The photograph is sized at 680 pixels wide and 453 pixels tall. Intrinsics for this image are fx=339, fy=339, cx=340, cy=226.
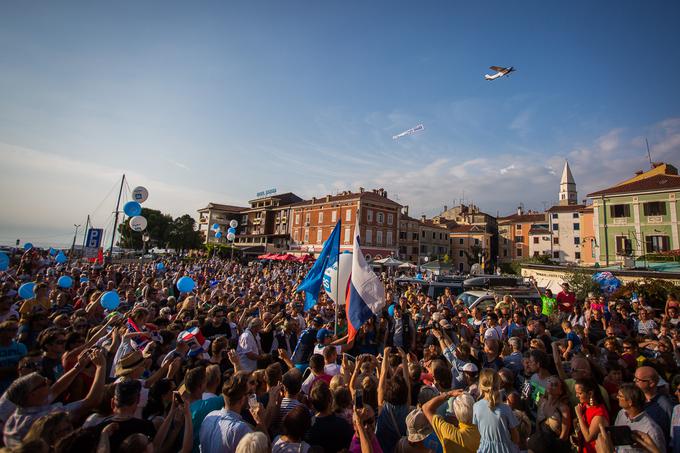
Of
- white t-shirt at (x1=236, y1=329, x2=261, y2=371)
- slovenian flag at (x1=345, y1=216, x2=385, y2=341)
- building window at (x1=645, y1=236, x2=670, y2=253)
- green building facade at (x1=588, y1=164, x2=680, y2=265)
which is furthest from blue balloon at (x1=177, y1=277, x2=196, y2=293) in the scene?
building window at (x1=645, y1=236, x2=670, y2=253)

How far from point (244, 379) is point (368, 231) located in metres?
48.0

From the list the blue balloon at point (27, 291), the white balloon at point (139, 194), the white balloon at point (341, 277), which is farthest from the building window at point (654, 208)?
the blue balloon at point (27, 291)

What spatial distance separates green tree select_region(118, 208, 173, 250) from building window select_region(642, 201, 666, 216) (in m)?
67.0

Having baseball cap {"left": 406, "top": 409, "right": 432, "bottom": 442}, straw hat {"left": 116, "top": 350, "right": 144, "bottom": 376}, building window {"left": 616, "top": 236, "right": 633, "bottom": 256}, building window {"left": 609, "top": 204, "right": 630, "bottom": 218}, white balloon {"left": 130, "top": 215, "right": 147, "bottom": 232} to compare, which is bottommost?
baseball cap {"left": 406, "top": 409, "right": 432, "bottom": 442}

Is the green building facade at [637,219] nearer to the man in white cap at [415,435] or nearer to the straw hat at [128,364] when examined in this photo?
the man in white cap at [415,435]

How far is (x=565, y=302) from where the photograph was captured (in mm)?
11148

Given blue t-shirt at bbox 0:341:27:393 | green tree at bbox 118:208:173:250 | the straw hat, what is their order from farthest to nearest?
green tree at bbox 118:208:173:250
blue t-shirt at bbox 0:341:27:393
the straw hat

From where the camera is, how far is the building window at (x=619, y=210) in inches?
1276

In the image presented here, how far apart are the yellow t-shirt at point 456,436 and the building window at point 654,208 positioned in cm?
3947

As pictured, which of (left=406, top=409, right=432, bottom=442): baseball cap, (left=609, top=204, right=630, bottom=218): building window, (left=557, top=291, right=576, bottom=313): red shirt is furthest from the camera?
(left=609, top=204, right=630, bottom=218): building window

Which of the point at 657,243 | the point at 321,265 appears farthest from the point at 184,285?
the point at 657,243

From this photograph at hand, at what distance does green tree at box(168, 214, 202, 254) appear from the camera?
206 ft

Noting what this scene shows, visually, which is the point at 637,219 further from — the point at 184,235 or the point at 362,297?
the point at 184,235

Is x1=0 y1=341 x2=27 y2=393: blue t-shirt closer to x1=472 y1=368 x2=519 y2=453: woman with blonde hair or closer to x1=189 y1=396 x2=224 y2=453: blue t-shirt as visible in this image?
x1=189 y1=396 x2=224 y2=453: blue t-shirt
